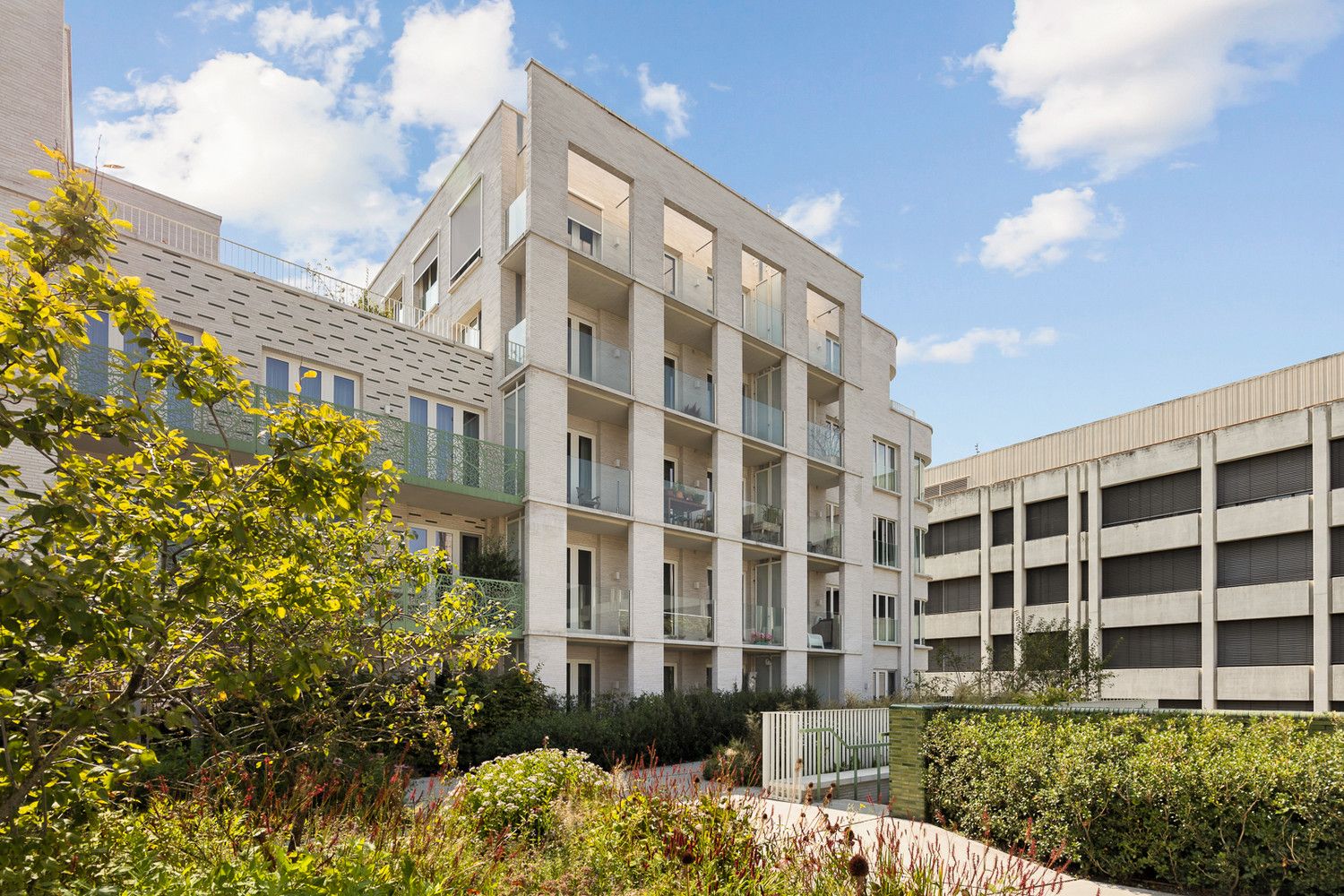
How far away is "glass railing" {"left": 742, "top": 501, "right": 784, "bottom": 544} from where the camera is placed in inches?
1099

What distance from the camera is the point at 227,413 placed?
17.1 meters

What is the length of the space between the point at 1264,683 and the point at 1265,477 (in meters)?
8.61

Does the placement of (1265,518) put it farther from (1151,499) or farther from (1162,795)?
(1162,795)

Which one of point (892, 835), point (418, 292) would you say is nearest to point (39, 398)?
point (892, 835)

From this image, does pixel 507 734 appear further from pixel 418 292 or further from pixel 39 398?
pixel 418 292

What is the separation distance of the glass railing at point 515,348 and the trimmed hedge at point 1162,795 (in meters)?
14.1

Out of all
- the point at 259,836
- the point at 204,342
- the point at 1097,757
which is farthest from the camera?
the point at 1097,757

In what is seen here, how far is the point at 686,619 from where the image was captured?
25.4 metres

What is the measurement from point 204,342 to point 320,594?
2019 millimetres

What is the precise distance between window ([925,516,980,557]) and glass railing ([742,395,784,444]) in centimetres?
2557

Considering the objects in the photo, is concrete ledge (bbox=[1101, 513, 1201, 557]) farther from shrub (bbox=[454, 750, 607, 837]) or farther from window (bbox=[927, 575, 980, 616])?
shrub (bbox=[454, 750, 607, 837])

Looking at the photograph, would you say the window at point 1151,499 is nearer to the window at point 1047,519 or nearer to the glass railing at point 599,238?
the window at point 1047,519

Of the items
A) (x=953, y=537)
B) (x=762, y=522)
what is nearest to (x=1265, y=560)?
(x=953, y=537)

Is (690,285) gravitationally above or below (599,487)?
above
